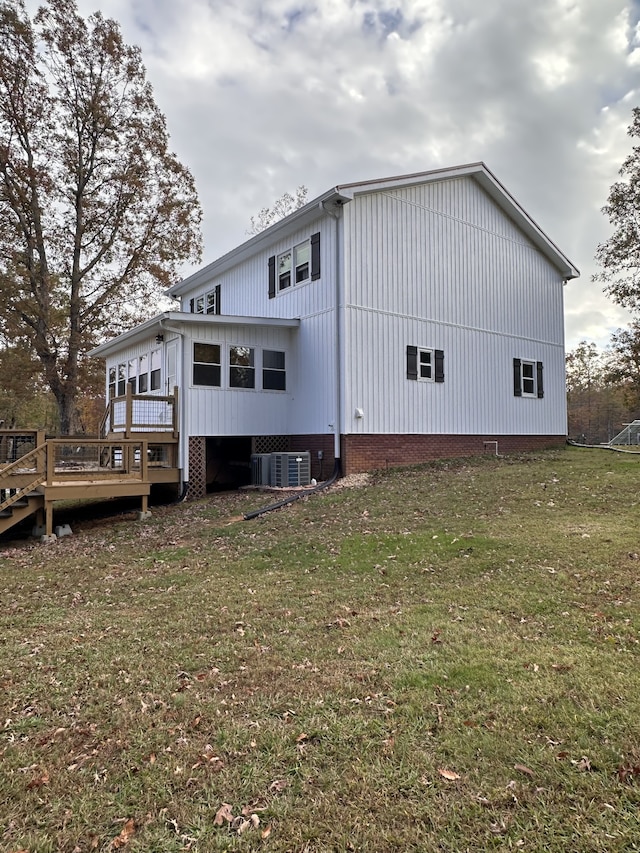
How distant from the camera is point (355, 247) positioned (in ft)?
41.2

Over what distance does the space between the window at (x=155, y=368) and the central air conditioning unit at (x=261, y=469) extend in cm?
330

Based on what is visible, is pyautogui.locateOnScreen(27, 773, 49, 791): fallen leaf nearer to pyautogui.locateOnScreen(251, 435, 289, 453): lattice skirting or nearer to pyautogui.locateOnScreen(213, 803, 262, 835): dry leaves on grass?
pyautogui.locateOnScreen(213, 803, 262, 835): dry leaves on grass

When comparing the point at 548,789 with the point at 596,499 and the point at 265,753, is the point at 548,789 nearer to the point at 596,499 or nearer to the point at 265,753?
the point at 265,753

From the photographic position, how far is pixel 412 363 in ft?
45.1

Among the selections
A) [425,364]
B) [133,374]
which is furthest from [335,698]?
[133,374]

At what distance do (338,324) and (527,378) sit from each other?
7.88m

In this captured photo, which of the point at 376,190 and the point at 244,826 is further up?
the point at 376,190

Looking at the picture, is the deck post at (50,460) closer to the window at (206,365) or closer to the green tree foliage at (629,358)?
the window at (206,365)

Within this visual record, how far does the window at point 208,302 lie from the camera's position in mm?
17834

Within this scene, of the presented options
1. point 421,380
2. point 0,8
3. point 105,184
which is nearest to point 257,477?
point 421,380

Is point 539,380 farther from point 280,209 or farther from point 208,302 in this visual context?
point 280,209

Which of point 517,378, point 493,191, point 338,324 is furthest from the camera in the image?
point 517,378

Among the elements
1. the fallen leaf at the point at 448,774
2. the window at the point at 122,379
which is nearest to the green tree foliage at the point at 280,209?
the window at the point at 122,379

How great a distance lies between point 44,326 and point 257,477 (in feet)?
42.5
